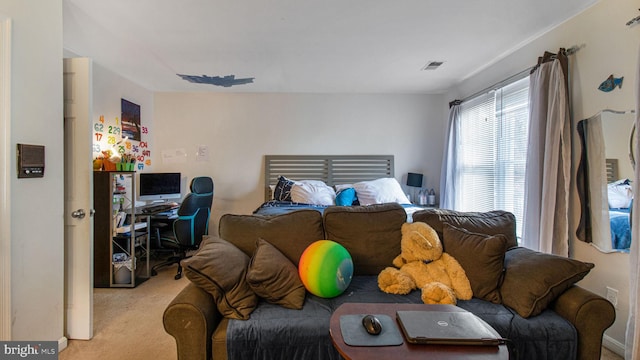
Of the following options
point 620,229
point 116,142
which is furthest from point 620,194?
point 116,142

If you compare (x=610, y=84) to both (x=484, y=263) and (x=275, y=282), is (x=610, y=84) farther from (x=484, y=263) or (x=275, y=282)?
(x=275, y=282)

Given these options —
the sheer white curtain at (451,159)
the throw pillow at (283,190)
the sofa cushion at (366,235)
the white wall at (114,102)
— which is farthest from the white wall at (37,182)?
the sheer white curtain at (451,159)

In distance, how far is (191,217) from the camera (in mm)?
3105

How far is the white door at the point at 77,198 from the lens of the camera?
193cm

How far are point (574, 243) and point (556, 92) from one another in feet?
3.96

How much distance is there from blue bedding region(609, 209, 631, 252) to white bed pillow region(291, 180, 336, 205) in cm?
260

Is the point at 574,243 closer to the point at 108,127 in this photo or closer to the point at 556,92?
the point at 556,92

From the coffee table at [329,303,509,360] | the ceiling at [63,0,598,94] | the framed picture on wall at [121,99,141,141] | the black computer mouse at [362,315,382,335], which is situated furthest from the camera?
the framed picture on wall at [121,99,141,141]

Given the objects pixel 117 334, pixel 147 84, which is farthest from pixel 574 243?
pixel 147 84

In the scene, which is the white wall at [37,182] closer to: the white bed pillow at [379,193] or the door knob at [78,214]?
the door knob at [78,214]

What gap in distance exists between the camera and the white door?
6.34 ft

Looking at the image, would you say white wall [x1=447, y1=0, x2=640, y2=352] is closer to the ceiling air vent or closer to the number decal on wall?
the ceiling air vent

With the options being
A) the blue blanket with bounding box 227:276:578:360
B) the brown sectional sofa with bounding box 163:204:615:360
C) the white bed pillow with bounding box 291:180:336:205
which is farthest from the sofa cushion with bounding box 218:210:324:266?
the white bed pillow with bounding box 291:180:336:205

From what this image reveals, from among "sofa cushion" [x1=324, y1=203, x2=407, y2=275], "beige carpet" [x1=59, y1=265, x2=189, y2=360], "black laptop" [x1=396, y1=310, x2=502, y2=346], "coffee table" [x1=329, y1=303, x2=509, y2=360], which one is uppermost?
"sofa cushion" [x1=324, y1=203, x2=407, y2=275]
